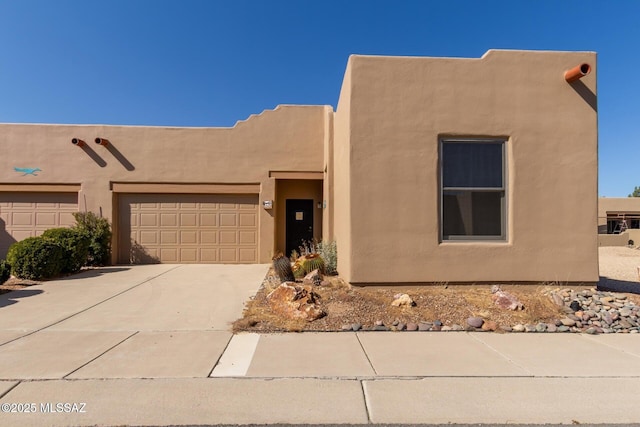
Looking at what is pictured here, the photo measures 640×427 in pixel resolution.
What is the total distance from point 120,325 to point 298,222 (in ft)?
26.3

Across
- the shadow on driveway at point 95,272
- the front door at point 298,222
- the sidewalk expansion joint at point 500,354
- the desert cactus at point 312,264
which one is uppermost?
the front door at point 298,222

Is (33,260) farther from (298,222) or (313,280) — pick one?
(298,222)

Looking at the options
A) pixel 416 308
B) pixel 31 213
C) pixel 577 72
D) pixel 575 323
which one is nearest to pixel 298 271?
pixel 416 308

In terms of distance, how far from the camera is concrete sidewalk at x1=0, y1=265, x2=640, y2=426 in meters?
3.18

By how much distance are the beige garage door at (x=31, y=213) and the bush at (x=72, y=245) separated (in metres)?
1.94

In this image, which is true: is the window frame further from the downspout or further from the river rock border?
the downspout

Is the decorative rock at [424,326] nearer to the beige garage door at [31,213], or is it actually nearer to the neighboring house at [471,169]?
the neighboring house at [471,169]

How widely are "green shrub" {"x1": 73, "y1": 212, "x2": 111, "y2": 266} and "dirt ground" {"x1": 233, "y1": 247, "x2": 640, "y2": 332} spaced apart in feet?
23.5

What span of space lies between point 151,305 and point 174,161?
660 cm

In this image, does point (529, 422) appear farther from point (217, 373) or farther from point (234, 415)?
point (217, 373)

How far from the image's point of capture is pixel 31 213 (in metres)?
12.2

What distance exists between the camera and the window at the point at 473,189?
707 cm

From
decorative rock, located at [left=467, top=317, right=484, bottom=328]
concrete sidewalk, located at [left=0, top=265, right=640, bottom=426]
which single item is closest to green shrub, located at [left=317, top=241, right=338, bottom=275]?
concrete sidewalk, located at [left=0, top=265, right=640, bottom=426]

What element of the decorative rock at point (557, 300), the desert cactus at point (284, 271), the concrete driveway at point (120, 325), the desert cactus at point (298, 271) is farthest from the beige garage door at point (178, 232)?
the decorative rock at point (557, 300)
